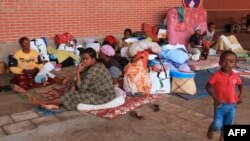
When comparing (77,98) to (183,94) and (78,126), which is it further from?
(183,94)

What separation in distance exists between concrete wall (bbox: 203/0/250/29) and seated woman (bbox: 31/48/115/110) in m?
14.0

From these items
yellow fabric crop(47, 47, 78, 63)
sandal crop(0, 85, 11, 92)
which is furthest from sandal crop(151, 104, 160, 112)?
yellow fabric crop(47, 47, 78, 63)

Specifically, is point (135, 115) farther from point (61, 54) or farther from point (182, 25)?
point (182, 25)

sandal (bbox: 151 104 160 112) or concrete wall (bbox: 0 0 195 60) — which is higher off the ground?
concrete wall (bbox: 0 0 195 60)

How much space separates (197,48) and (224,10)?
Answer: 33.8ft

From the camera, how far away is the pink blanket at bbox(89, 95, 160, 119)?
5020mm

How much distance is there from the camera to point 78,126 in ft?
15.1

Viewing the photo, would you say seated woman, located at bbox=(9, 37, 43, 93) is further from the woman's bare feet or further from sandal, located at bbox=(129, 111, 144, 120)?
sandal, located at bbox=(129, 111, 144, 120)

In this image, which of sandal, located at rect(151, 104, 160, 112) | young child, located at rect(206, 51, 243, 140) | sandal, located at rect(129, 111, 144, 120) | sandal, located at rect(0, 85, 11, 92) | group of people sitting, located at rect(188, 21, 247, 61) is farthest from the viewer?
group of people sitting, located at rect(188, 21, 247, 61)

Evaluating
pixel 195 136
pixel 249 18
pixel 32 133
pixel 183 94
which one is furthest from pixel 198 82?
pixel 249 18

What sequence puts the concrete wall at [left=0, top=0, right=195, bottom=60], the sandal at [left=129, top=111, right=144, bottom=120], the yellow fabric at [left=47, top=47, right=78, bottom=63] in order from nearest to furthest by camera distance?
1. the sandal at [left=129, top=111, right=144, bottom=120]
2. the concrete wall at [left=0, top=0, right=195, bottom=60]
3. the yellow fabric at [left=47, top=47, right=78, bottom=63]

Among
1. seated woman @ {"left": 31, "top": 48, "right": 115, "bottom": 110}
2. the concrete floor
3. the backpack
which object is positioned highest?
the backpack

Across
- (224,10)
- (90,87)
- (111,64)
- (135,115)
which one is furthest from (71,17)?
(224,10)

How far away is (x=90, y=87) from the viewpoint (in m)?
5.23
